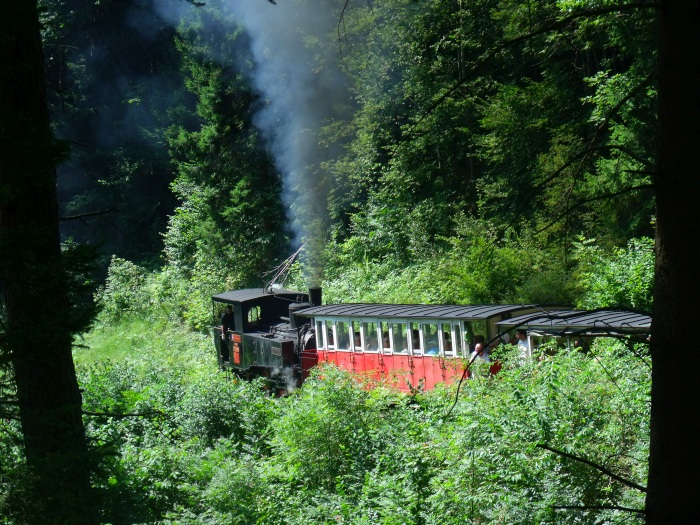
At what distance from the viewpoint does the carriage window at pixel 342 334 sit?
55.3 feet

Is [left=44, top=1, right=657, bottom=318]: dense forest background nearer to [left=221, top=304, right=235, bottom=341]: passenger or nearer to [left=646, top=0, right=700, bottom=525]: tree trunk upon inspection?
[left=221, top=304, right=235, bottom=341]: passenger

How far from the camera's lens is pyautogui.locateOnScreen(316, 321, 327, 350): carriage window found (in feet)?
57.2

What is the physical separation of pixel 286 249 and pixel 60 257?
26560 millimetres

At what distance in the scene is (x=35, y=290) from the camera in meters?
5.32

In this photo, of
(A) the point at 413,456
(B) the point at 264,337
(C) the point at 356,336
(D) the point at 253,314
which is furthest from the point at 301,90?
(A) the point at 413,456

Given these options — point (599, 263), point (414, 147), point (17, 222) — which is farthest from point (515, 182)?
point (17, 222)

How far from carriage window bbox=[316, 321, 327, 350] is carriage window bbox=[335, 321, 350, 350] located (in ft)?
1.56

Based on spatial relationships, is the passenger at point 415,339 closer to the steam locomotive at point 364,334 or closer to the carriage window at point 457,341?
the steam locomotive at point 364,334

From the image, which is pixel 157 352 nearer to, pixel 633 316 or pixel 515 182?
pixel 515 182

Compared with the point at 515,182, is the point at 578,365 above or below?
below

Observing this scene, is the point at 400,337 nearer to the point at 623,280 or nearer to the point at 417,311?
the point at 417,311

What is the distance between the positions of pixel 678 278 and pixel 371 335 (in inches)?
512

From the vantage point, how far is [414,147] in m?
24.8

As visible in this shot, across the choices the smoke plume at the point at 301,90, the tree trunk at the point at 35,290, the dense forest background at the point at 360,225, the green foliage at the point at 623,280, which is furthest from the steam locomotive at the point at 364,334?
the smoke plume at the point at 301,90
